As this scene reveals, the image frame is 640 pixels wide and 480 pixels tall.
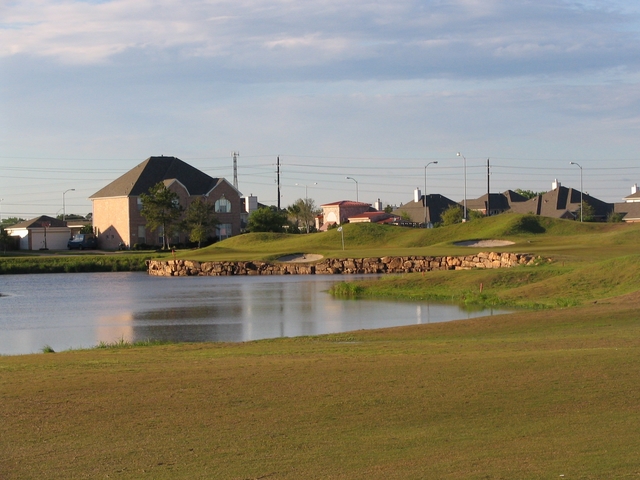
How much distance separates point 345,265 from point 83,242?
47.8 m

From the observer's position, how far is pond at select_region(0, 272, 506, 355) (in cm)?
2781

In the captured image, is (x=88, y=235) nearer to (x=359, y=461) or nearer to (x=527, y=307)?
(x=527, y=307)

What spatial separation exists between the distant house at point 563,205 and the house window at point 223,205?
46.2 m

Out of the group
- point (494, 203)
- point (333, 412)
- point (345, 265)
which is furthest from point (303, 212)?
point (333, 412)

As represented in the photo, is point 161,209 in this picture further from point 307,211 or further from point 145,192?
point 307,211

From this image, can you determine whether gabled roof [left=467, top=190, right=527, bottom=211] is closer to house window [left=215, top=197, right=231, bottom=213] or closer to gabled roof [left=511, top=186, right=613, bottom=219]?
gabled roof [left=511, top=186, right=613, bottom=219]

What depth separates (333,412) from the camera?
11.6 m

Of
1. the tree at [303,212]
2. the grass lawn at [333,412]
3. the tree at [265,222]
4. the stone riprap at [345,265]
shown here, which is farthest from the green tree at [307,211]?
the grass lawn at [333,412]

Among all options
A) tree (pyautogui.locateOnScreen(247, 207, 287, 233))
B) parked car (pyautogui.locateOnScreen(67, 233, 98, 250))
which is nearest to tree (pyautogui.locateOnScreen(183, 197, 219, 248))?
tree (pyautogui.locateOnScreen(247, 207, 287, 233))

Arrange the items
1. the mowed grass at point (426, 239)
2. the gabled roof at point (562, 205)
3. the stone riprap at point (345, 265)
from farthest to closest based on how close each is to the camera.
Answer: the gabled roof at point (562, 205) → the mowed grass at point (426, 239) → the stone riprap at point (345, 265)

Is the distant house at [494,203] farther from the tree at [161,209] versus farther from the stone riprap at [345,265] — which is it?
the stone riprap at [345,265]

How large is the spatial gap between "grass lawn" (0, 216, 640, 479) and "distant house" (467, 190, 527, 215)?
117 metres

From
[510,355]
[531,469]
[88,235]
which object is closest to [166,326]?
[510,355]

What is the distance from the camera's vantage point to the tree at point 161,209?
8975cm
